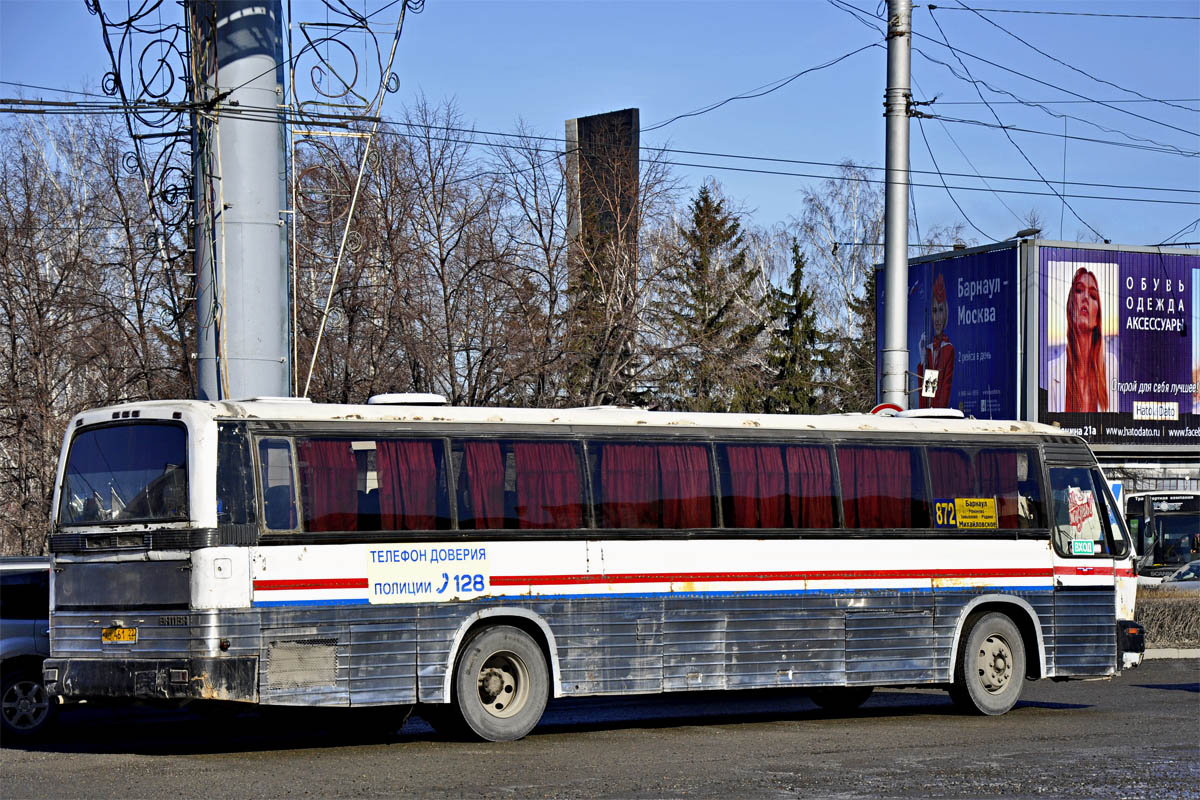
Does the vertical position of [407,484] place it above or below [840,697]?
above

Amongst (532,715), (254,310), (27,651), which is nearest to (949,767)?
(532,715)

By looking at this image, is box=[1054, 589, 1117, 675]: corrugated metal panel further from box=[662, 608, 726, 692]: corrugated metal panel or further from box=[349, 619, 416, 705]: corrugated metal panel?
box=[349, 619, 416, 705]: corrugated metal panel

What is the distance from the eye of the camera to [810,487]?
48.2 ft

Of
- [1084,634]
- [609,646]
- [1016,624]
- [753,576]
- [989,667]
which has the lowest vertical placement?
[989,667]

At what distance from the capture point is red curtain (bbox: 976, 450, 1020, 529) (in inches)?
617

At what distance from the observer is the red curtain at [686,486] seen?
13969 mm

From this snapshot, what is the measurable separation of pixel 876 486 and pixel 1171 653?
32.4ft

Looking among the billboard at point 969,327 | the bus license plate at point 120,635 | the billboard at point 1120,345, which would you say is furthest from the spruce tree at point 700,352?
the bus license plate at point 120,635

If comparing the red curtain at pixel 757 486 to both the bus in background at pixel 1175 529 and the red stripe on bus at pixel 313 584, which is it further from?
the bus in background at pixel 1175 529

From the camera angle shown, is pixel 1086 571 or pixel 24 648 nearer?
pixel 24 648

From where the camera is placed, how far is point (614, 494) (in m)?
13.7

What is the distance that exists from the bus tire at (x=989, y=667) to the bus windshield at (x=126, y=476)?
26.3 ft

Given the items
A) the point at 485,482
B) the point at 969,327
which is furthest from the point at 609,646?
the point at 969,327

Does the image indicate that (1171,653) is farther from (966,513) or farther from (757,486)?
(757,486)
